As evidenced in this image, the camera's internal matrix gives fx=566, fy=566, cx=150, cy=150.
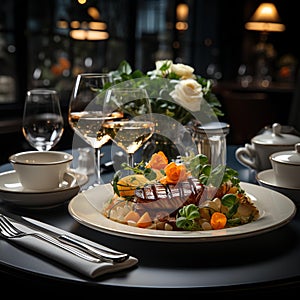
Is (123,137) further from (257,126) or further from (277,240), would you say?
(257,126)

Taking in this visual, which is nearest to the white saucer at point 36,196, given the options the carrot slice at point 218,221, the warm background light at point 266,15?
the carrot slice at point 218,221

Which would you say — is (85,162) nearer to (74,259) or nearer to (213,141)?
(213,141)

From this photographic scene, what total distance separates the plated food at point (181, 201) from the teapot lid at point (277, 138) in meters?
0.45

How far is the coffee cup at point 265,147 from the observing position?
155 centimetres

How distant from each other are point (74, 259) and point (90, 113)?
1.86ft

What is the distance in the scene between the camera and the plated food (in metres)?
1.05

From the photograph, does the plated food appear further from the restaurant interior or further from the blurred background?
the blurred background

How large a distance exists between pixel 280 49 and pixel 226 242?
7096mm

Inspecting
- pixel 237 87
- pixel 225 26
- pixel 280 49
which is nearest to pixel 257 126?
pixel 237 87

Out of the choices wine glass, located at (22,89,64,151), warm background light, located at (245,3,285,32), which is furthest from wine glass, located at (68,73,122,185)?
warm background light, located at (245,3,285,32)

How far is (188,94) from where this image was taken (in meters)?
1.54

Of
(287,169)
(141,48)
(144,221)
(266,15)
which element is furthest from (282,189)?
(266,15)

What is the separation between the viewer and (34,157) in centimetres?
135

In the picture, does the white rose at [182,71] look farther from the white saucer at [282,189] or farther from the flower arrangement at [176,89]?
the white saucer at [282,189]
